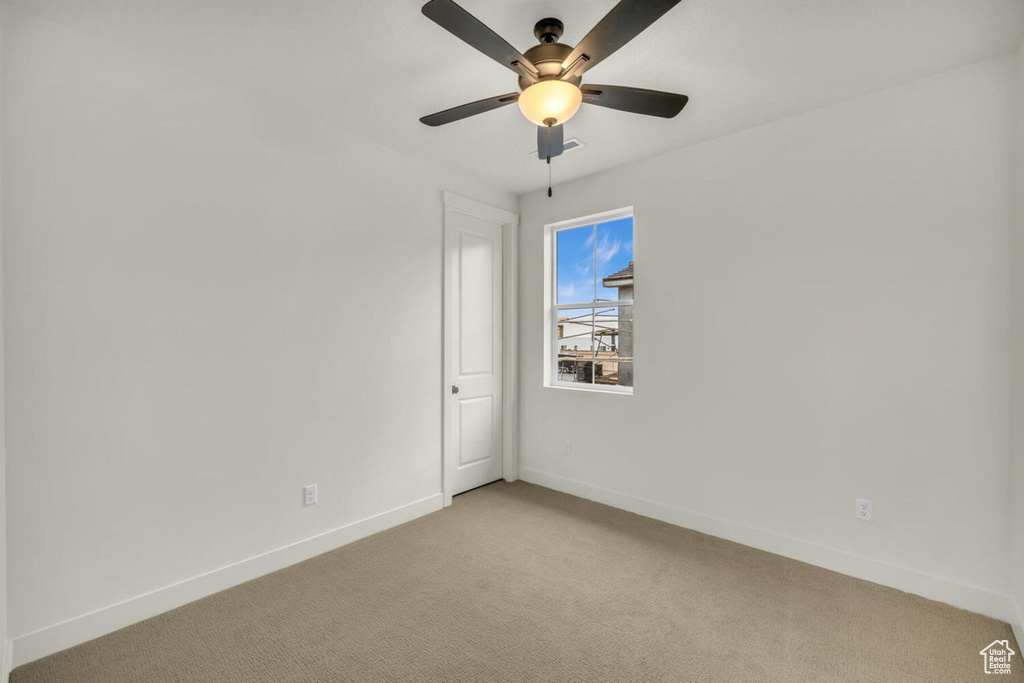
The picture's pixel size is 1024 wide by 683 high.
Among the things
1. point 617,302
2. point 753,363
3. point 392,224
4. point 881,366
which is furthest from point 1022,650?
point 392,224

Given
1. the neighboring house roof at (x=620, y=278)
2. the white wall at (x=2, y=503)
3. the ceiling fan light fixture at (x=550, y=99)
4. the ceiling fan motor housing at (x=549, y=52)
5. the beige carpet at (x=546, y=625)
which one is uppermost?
the ceiling fan motor housing at (x=549, y=52)

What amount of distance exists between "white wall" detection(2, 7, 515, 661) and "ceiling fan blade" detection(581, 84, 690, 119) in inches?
67.4

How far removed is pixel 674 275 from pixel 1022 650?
238cm

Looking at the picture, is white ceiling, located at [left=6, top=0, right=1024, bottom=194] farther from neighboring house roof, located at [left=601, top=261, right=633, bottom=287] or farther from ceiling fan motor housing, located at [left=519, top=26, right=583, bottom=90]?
neighboring house roof, located at [left=601, top=261, right=633, bottom=287]

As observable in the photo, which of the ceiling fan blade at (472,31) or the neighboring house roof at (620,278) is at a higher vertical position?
the ceiling fan blade at (472,31)

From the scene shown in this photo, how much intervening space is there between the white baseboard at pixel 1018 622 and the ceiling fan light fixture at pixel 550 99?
2.81 meters

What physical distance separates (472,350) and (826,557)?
2702mm

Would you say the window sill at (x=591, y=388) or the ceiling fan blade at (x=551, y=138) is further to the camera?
the window sill at (x=591, y=388)

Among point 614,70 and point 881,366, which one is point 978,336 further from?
point 614,70

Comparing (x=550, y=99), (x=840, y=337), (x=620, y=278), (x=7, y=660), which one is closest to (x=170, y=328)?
(x=7, y=660)

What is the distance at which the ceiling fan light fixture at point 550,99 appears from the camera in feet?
5.85

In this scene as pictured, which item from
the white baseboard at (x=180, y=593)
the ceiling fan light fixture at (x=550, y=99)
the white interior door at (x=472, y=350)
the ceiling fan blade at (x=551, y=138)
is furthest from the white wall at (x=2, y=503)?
the white interior door at (x=472, y=350)

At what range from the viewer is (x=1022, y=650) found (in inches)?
75.6

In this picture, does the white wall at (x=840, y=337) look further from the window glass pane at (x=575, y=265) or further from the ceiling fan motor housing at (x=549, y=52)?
the ceiling fan motor housing at (x=549, y=52)
